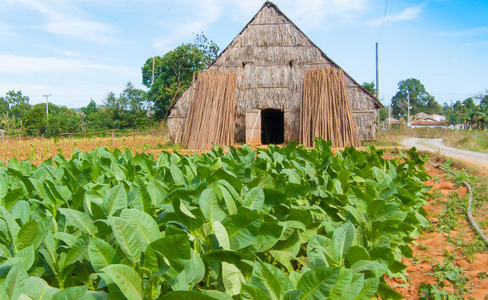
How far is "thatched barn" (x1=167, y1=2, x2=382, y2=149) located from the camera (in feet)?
51.2

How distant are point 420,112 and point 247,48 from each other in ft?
372

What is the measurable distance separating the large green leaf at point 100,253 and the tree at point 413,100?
111 metres

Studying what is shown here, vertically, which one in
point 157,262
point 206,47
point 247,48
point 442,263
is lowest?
point 442,263

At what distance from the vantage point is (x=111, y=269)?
102 centimetres

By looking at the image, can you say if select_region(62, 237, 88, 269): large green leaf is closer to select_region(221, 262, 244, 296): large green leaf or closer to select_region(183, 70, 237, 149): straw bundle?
select_region(221, 262, 244, 296): large green leaf

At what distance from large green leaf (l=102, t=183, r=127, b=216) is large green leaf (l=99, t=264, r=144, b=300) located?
0.58 m

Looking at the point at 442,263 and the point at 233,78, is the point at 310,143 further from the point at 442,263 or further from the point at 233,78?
the point at 442,263

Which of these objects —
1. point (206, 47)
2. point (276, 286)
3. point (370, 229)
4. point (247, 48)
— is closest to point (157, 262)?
point (276, 286)

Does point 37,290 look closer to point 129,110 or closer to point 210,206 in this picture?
point 210,206

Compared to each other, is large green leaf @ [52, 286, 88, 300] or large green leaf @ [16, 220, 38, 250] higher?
large green leaf @ [16, 220, 38, 250]

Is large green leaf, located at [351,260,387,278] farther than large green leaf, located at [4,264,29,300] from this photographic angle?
Yes

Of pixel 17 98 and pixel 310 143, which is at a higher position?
pixel 17 98

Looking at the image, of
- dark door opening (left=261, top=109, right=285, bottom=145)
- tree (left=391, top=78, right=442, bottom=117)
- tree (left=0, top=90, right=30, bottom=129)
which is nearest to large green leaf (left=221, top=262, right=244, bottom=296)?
dark door opening (left=261, top=109, right=285, bottom=145)

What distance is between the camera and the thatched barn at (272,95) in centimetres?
1561
